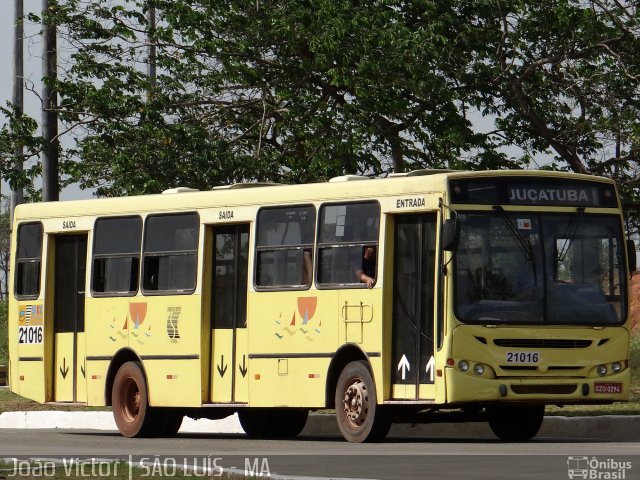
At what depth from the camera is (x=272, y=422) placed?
21141 mm

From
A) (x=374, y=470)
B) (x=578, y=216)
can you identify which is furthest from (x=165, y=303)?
(x=374, y=470)

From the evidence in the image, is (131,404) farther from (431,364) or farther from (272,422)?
(431,364)

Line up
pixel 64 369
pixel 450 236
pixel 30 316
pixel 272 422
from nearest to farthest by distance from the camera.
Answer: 1. pixel 450 236
2. pixel 272 422
3. pixel 64 369
4. pixel 30 316

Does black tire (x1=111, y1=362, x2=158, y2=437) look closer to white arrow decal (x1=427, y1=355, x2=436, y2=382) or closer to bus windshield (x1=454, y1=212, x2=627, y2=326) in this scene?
white arrow decal (x1=427, y1=355, x2=436, y2=382)

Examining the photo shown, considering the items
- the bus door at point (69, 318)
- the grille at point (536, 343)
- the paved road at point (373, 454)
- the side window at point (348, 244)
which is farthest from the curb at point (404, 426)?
the side window at point (348, 244)

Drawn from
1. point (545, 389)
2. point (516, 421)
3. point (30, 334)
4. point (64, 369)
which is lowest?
point (516, 421)

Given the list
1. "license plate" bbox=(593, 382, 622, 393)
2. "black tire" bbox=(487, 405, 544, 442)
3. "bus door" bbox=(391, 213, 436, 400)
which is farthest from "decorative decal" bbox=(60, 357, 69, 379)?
"license plate" bbox=(593, 382, 622, 393)

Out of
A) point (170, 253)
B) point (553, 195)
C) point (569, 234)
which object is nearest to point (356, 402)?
point (569, 234)

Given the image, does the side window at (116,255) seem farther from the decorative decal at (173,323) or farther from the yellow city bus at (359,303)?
the decorative decal at (173,323)

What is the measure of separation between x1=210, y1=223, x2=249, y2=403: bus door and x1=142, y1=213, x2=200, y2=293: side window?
0.32 metres

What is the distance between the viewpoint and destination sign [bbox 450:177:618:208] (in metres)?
17.5

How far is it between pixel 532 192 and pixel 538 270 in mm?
848

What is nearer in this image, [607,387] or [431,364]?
[431,364]

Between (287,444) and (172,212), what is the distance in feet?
11.8
